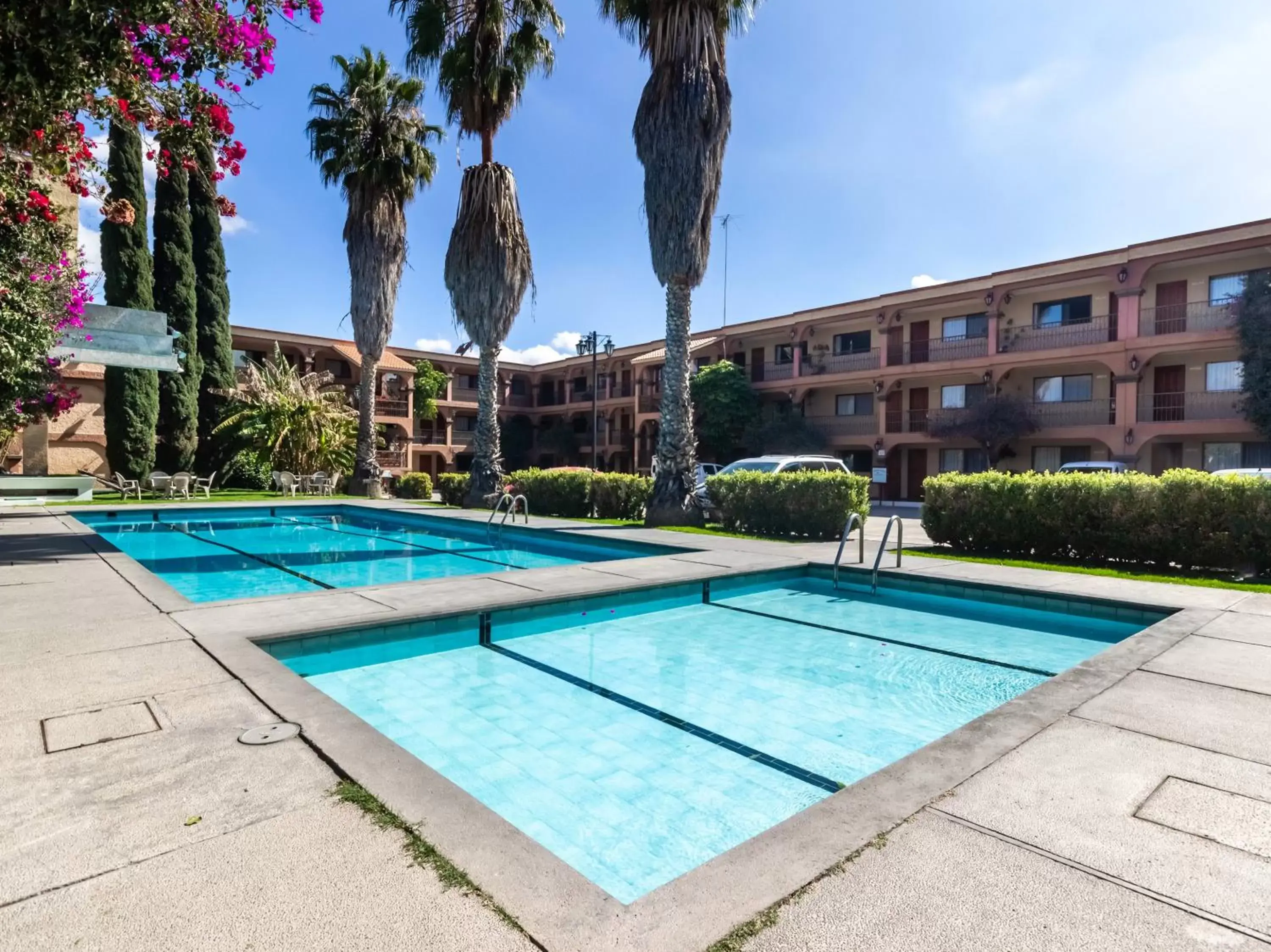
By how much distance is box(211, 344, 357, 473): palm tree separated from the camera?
25844mm

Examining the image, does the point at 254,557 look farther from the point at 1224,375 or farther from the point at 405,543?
the point at 1224,375

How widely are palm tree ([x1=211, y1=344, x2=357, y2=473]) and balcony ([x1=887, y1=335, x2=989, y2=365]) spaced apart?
22.8m

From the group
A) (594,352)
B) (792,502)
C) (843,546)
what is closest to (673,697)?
(843,546)

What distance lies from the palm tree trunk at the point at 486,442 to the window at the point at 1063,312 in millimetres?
20749

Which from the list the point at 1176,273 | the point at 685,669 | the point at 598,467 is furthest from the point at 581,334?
the point at 685,669

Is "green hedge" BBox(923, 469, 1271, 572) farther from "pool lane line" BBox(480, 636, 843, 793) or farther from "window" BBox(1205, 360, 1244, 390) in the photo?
"window" BBox(1205, 360, 1244, 390)

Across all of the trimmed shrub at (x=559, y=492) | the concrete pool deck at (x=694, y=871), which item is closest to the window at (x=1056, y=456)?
the trimmed shrub at (x=559, y=492)

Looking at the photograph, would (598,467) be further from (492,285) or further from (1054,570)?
(1054,570)

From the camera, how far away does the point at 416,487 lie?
24.7m

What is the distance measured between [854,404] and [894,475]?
3717 millimetres

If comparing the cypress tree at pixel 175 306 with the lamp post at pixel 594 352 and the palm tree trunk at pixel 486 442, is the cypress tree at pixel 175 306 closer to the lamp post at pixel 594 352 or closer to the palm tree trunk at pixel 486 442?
the palm tree trunk at pixel 486 442

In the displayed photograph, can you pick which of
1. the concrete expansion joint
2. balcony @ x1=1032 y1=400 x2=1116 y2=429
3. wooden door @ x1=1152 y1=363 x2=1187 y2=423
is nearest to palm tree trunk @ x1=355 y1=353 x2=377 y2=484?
balcony @ x1=1032 y1=400 x2=1116 y2=429

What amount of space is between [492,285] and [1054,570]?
16079 mm

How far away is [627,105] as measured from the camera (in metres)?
17.0
